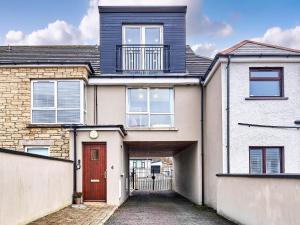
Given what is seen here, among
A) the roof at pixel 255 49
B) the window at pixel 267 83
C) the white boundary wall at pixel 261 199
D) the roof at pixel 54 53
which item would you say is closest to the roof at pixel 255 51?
the roof at pixel 255 49

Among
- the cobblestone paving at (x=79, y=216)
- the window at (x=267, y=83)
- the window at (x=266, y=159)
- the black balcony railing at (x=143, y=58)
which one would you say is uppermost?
the black balcony railing at (x=143, y=58)

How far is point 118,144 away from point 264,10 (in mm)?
9759

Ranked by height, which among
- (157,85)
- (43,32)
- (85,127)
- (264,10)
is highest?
(43,32)

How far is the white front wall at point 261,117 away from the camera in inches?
645

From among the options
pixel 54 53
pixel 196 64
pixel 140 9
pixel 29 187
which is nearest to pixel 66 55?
pixel 54 53

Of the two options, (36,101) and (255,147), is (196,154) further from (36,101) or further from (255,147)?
(36,101)

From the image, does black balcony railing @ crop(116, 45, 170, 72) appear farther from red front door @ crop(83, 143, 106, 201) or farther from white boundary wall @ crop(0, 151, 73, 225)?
white boundary wall @ crop(0, 151, 73, 225)

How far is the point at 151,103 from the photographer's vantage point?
21125 millimetres

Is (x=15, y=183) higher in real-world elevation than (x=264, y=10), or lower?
Answer: lower

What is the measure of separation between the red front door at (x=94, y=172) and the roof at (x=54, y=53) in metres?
5.09

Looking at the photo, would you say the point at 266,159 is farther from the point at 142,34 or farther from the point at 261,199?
the point at 142,34

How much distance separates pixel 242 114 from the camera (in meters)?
16.6

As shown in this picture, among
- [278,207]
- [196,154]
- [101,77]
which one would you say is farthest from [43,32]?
[278,207]

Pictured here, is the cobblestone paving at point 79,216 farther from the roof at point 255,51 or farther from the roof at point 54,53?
the roof at point 54,53
